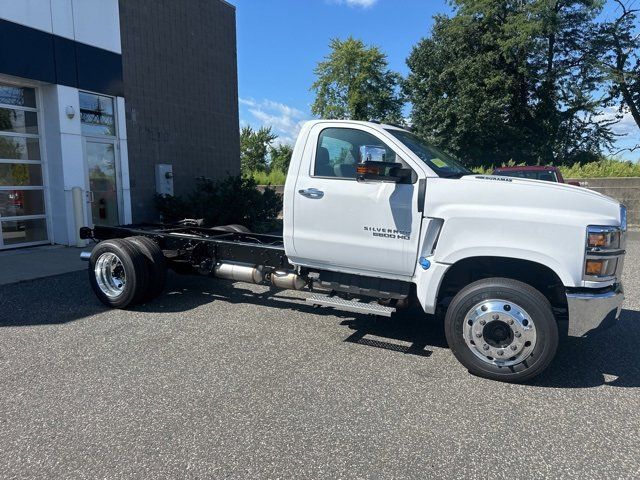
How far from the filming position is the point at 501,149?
2953 centimetres

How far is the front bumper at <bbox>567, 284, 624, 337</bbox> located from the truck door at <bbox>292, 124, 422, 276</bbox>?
→ 54.6 inches

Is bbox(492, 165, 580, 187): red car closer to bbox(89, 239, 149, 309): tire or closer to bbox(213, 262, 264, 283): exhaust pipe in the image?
bbox(213, 262, 264, 283): exhaust pipe

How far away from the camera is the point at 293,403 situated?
3.72 meters

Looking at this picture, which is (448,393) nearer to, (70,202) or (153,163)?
(70,202)

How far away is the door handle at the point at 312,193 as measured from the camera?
494 centimetres

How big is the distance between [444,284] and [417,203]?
884mm

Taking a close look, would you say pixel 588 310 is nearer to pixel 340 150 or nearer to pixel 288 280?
pixel 340 150

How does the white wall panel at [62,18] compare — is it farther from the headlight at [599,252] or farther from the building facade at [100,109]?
the headlight at [599,252]

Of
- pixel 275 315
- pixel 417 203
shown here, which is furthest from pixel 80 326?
pixel 417 203

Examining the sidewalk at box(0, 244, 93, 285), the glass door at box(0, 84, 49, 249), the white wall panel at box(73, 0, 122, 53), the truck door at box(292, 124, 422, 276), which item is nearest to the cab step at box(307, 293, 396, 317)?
the truck door at box(292, 124, 422, 276)

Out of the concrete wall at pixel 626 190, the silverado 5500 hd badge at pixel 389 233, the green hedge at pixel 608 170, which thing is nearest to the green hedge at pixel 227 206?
the green hedge at pixel 608 170

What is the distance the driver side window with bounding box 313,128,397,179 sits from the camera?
16.1 feet

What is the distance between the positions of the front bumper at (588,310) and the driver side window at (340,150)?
224 centimetres

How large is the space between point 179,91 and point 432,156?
11.3 meters
